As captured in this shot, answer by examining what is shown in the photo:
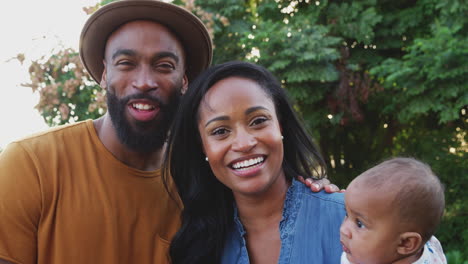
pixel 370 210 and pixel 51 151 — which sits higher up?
pixel 51 151

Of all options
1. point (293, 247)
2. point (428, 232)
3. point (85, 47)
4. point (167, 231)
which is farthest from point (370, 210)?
point (85, 47)

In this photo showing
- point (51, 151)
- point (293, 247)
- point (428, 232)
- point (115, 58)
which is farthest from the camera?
point (115, 58)

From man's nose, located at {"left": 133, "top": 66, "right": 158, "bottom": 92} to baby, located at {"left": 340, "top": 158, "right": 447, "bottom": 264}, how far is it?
140 cm

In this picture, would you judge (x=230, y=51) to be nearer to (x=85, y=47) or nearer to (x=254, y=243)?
(x=85, y=47)

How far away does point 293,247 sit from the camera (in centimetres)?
249

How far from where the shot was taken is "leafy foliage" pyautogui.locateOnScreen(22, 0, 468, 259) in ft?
19.2

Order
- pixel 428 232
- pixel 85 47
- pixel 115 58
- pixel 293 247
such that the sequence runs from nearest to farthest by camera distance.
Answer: pixel 428 232 < pixel 293 247 < pixel 115 58 < pixel 85 47

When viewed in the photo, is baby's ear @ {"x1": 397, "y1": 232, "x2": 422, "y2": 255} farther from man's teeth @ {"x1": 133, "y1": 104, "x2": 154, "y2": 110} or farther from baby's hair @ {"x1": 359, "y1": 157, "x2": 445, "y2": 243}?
man's teeth @ {"x1": 133, "y1": 104, "x2": 154, "y2": 110}

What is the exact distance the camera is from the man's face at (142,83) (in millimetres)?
2863

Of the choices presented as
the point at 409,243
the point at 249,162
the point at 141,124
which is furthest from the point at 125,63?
the point at 409,243

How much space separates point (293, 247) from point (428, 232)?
737 millimetres

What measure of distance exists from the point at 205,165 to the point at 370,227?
1.26 metres

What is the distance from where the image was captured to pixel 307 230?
2.50m

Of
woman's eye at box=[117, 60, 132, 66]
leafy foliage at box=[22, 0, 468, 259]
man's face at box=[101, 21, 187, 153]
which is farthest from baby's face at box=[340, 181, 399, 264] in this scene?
leafy foliage at box=[22, 0, 468, 259]
